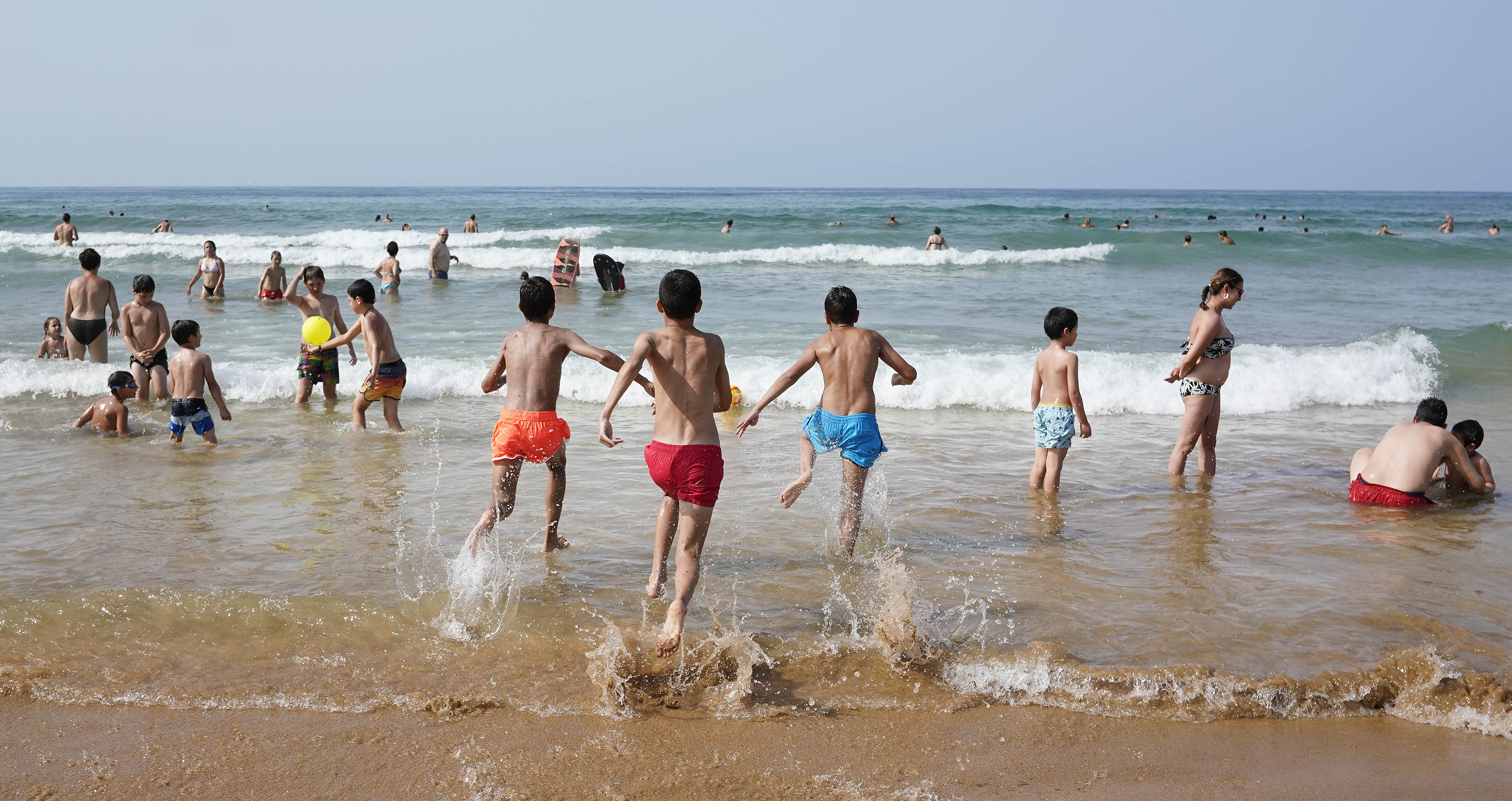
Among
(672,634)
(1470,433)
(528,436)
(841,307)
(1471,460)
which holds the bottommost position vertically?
(672,634)

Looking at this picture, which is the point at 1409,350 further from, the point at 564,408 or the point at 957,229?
the point at 957,229

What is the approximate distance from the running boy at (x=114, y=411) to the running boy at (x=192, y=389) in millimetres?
605

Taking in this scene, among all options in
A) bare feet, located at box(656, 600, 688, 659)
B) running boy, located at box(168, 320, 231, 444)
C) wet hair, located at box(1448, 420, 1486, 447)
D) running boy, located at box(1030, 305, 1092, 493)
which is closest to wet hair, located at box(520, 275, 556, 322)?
bare feet, located at box(656, 600, 688, 659)

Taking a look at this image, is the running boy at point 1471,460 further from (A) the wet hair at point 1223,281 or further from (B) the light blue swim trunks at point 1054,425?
(B) the light blue swim trunks at point 1054,425

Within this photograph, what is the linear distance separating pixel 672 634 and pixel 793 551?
1.74m

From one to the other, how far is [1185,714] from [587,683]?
2386 mm

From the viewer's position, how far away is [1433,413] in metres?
6.71

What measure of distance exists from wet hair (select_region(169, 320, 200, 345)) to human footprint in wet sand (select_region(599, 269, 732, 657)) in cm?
504

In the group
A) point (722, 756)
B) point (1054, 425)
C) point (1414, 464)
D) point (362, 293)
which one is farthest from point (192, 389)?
point (1414, 464)

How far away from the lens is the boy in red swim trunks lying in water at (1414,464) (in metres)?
6.55

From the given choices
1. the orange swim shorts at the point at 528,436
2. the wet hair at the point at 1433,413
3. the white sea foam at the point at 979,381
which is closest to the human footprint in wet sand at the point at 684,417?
the orange swim shorts at the point at 528,436

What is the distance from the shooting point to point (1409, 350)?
11898mm

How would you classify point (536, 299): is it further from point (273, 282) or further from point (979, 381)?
point (273, 282)

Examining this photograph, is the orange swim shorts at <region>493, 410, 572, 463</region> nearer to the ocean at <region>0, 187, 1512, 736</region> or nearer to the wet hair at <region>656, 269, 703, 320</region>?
the ocean at <region>0, 187, 1512, 736</region>
